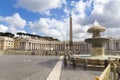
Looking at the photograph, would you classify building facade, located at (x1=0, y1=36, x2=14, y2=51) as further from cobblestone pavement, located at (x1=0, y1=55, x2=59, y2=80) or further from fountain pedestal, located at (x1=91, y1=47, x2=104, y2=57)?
fountain pedestal, located at (x1=91, y1=47, x2=104, y2=57)

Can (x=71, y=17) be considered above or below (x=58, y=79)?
above

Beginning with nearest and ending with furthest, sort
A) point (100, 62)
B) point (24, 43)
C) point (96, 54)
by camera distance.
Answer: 1. point (100, 62)
2. point (96, 54)
3. point (24, 43)

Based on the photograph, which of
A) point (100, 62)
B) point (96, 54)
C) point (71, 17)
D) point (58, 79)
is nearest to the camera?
point (58, 79)

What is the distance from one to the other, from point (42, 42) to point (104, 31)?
134499mm

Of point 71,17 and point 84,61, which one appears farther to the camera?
point 71,17

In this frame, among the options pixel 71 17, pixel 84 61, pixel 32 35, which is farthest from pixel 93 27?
pixel 32 35

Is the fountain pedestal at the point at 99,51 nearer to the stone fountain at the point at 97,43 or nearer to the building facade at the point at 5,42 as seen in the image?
the stone fountain at the point at 97,43

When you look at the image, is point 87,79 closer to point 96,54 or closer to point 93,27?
point 96,54

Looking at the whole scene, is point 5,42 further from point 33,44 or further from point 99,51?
point 99,51

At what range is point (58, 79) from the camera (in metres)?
15.4

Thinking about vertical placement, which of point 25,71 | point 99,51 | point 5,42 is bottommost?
point 25,71

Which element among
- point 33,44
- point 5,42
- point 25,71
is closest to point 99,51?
point 25,71

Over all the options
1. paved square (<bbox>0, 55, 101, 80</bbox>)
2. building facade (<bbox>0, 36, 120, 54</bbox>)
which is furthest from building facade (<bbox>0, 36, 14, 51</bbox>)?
paved square (<bbox>0, 55, 101, 80</bbox>)

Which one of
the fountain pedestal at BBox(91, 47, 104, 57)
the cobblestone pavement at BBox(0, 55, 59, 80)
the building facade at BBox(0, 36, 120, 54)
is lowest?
the cobblestone pavement at BBox(0, 55, 59, 80)
